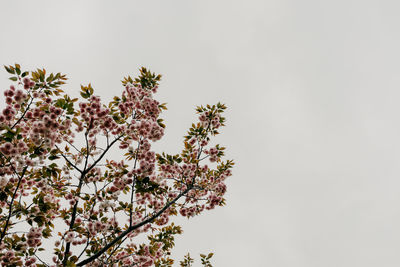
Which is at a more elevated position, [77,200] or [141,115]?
[141,115]

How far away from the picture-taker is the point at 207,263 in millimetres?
8781

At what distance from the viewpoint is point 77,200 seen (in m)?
5.48

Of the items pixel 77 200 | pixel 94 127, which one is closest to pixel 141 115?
pixel 94 127

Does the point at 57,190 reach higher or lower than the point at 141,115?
lower

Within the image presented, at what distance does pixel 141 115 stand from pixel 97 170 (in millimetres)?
1887

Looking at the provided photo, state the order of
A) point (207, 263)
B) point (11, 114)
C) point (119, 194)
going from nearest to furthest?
point (11, 114) < point (119, 194) < point (207, 263)

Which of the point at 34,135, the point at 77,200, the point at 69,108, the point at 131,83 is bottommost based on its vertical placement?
the point at 77,200

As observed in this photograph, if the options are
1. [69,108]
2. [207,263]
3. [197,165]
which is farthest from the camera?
[207,263]

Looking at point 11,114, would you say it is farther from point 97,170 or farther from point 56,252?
point 56,252

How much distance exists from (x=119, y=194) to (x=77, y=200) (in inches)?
37.6

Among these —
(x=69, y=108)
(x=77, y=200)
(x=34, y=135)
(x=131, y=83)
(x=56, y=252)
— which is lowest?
(x=56, y=252)

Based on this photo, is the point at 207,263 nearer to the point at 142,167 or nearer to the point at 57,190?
the point at 142,167

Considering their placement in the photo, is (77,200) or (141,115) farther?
(141,115)

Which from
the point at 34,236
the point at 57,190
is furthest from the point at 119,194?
the point at 34,236
